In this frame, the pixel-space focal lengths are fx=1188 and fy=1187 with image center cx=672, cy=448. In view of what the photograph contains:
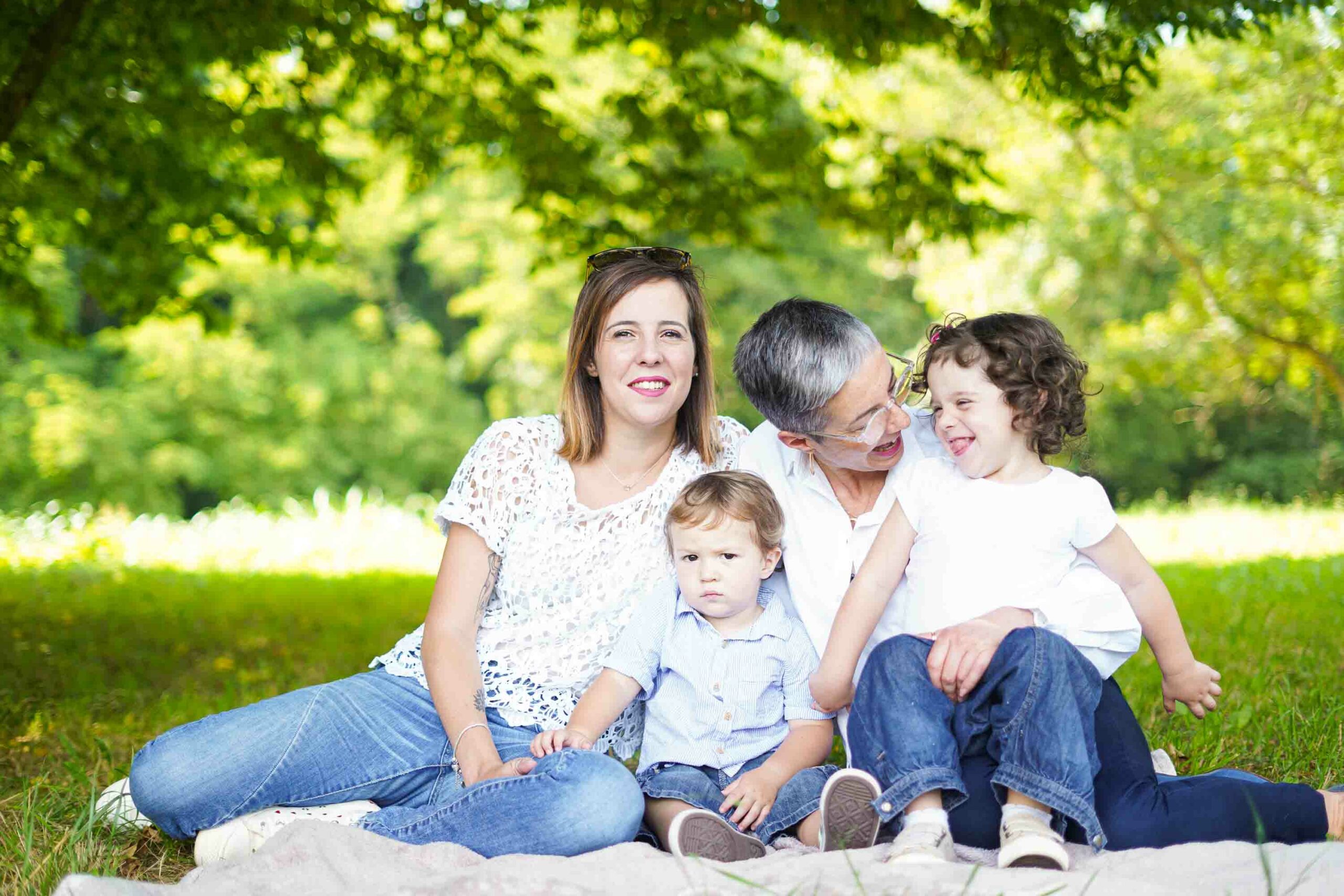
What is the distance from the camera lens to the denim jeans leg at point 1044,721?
2.33 metres

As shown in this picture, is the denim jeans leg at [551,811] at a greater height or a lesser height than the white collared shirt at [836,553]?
lesser

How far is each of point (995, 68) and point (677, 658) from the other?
379cm

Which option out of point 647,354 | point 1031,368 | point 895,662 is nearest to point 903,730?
point 895,662

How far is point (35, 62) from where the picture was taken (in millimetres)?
4457

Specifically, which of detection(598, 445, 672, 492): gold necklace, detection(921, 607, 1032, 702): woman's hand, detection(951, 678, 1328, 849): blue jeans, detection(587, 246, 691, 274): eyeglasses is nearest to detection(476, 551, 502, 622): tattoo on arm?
detection(598, 445, 672, 492): gold necklace

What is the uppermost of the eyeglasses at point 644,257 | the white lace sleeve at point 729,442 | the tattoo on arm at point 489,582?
the eyeglasses at point 644,257

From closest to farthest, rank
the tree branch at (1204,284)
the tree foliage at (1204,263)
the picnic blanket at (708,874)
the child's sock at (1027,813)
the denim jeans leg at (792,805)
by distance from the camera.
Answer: the picnic blanket at (708,874), the child's sock at (1027,813), the denim jeans leg at (792,805), the tree foliage at (1204,263), the tree branch at (1204,284)

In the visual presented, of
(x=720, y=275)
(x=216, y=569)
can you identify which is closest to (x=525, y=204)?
(x=216, y=569)

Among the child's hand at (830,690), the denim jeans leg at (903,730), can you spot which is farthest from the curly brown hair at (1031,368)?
the child's hand at (830,690)

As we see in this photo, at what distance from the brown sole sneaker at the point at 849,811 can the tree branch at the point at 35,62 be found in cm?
389

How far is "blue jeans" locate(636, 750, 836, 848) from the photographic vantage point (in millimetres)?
2627

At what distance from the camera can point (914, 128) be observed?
18297mm

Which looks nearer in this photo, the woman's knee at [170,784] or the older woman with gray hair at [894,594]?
the older woman with gray hair at [894,594]

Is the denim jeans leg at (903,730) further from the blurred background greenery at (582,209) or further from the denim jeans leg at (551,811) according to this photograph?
the blurred background greenery at (582,209)
